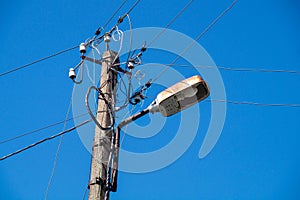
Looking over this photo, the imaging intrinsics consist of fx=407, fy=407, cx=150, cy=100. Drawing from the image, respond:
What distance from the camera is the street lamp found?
3.72 meters

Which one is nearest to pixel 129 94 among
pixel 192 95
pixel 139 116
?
pixel 139 116

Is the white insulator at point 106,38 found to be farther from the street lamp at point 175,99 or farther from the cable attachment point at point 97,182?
the cable attachment point at point 97,182

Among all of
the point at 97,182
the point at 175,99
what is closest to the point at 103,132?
the point at 97,182

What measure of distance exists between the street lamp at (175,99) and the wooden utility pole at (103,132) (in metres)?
0.09

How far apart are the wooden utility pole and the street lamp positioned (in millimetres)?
89

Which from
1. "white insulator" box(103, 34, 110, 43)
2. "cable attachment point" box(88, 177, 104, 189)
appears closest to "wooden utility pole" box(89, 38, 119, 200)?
"cable attachment point" box(88, 177, 104, 189)

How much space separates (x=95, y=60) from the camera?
4.64 meters

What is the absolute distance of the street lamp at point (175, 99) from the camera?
12.2 feet

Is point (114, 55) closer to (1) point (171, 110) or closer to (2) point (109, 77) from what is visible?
(2) point (109, 77)

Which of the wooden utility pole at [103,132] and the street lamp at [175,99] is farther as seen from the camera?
the street lamp at [175,99]

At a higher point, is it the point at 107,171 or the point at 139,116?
the point at 139,116

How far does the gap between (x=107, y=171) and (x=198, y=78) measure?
1177 mm

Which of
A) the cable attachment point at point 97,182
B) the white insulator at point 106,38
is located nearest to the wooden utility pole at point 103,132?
the cable attachment point at point 97,182

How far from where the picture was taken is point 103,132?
152 inches
